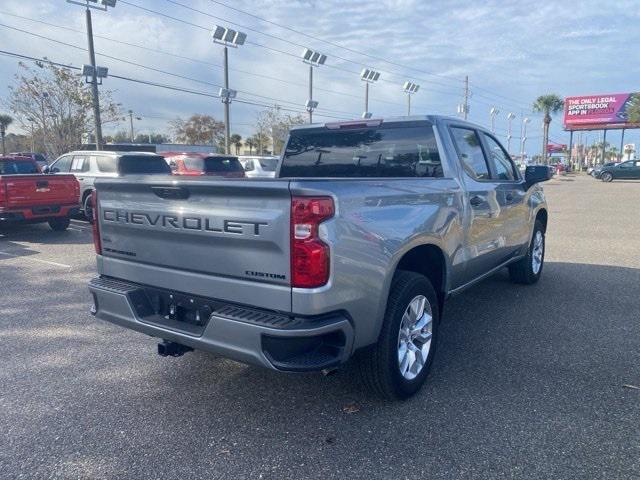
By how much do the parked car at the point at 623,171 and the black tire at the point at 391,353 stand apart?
1759 inches

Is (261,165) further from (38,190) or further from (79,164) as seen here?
(38,190)

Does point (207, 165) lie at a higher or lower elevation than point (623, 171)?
higher

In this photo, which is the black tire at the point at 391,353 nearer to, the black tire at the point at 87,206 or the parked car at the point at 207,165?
the black tire at the point at 87,206

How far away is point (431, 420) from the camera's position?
3242mm

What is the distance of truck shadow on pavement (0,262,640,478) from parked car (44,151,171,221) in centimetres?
773

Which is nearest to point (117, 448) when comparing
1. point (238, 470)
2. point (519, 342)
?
point (238, 470)

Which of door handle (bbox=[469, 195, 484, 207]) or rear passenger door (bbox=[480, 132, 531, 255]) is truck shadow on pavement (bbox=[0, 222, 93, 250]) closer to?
rear passenger door (bbox=[480, 132, 531, 255])

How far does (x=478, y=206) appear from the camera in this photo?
14.8ft

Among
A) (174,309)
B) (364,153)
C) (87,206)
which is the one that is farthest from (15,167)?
(174,309)

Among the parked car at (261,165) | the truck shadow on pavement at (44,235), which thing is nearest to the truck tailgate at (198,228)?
the truck shadow on pavement at (44,235)

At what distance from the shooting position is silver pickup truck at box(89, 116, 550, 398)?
8.85ft

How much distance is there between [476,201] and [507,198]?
0.98m

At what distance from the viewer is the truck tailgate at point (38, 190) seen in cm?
991

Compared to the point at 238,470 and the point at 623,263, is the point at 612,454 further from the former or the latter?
the point at 623,263
